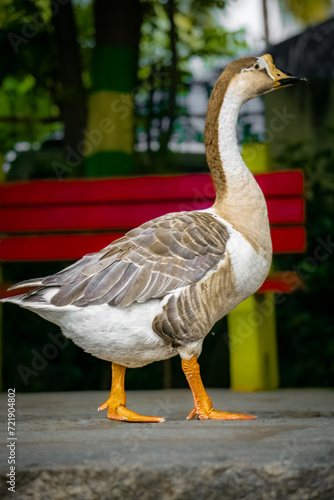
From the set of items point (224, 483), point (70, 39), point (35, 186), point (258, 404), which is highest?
point (70, 39)

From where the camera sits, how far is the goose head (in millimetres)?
2922

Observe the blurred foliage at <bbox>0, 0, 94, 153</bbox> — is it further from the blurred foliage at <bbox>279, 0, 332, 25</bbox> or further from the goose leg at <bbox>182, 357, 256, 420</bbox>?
the goose leg at <bbox>182, 357, 256, 420</bbox>

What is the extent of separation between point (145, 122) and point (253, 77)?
317 cm

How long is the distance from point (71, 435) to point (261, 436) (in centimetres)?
73

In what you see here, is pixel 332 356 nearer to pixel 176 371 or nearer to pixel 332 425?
pixel 176 371

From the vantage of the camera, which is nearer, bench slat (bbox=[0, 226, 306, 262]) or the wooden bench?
the wooden bench

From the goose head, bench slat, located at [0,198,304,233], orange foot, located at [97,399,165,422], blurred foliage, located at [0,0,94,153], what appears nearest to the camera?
orange foot, located at [97,399,165,422]

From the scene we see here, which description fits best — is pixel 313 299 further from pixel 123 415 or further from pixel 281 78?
pixel 123 415

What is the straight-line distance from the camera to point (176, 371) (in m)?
6.02

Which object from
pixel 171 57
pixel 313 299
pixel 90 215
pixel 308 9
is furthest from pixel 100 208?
pixel 308 9

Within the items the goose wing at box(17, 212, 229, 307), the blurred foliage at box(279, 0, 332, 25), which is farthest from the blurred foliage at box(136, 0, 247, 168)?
the goose wing at box(17, 212, 229, 307)

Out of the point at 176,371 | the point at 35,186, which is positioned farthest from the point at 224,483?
the point at 176,371

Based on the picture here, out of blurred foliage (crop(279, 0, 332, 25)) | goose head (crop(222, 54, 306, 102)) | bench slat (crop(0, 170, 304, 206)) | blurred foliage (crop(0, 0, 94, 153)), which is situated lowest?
bench slat (crop(0, 170, 304, 206))

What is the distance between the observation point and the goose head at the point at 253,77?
2922mm
